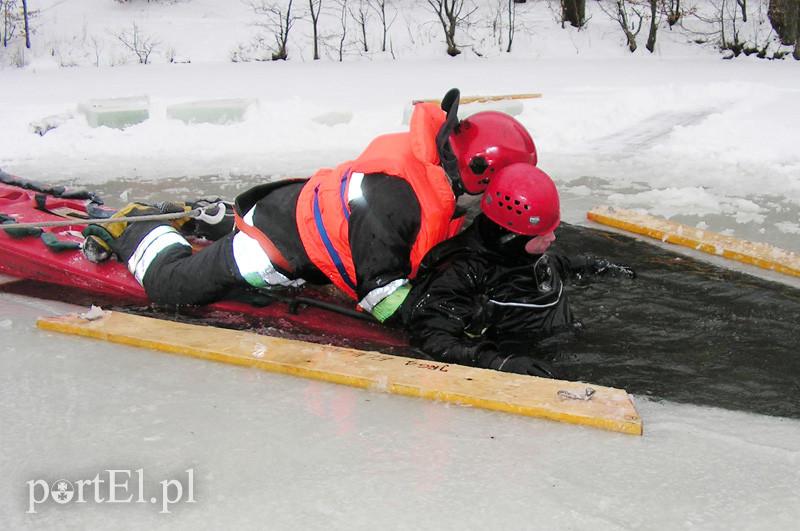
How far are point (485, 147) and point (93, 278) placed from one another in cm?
201

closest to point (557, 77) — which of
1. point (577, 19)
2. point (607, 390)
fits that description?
point (577, 19)

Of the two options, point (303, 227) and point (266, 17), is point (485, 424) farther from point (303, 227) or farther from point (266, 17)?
point (266, 17)

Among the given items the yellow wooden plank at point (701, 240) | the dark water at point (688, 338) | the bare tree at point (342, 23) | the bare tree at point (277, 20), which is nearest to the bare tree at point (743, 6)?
the bare tree at point (342, 23)

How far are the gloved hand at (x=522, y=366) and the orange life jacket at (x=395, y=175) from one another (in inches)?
19.6

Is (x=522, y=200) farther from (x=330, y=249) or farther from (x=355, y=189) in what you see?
(x=330, y=249)

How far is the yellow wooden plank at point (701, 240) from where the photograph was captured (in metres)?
4.05

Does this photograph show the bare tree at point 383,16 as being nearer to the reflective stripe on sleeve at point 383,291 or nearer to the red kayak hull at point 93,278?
the red kayak hull at point 93,278

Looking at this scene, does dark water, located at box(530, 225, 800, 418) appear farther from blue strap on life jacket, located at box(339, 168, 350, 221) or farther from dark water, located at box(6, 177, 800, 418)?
blue strap on life jacket, located at box(339, 168, 350, 221)

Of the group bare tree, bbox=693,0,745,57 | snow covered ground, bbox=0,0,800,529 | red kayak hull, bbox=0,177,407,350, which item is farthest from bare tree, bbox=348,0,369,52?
red kayak hull, bbox=0,177,407,350

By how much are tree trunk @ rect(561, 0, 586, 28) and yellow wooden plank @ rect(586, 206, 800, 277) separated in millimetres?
11860

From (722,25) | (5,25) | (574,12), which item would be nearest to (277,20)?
(5,25)

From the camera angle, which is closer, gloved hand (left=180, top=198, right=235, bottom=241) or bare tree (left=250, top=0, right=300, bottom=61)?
gloved hand (left=180, top=198, right=235, bottom=241)

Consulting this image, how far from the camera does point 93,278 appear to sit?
3.88m

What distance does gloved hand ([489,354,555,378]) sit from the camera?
283 centimetres
